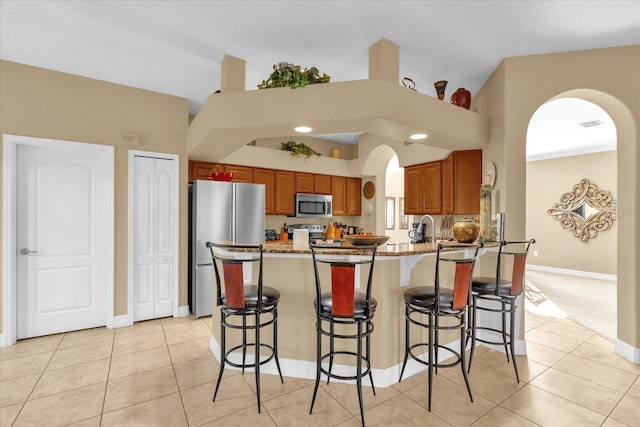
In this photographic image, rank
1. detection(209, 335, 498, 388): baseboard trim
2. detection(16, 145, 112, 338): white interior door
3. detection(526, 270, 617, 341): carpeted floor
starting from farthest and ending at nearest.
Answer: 1. detection(526, 270, 617, 341): carpeted floor
2. detection(16, 145, 112, 338): white interior door
3. detection(209, 335, 498, 388): baseboard trim

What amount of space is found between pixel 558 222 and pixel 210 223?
25.2 feet

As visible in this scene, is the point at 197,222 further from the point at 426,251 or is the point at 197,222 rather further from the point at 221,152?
the point at 426,251

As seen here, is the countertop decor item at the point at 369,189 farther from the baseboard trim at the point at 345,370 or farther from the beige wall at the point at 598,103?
the baseboard trim at the point at 345,370

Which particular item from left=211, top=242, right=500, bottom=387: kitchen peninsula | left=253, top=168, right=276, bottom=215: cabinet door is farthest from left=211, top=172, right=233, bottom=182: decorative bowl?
left=211, top=242, right=500, bottom=387: kitchen peninsula

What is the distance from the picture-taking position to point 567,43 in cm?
283

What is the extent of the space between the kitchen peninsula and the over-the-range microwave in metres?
2.79

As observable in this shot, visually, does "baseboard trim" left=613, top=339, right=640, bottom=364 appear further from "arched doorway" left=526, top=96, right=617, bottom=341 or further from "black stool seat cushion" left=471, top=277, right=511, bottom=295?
"black stool seat cushion" left=471, top=277, right=511, bottom=295

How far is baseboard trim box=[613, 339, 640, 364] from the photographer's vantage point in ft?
9.19

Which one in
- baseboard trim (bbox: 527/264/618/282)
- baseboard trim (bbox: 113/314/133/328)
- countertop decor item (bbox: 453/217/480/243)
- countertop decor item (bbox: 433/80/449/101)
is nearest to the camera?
countertop decor item (bbox: 453/217/480/243)

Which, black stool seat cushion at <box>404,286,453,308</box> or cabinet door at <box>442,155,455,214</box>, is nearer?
black stool seat cushion at <box>404,286,453,308</box>

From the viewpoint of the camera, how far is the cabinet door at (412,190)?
4.77 m

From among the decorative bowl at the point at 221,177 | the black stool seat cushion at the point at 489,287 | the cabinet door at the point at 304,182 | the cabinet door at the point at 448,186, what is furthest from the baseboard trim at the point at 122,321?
the cabinet door at the point at 448,186

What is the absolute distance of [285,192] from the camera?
5.33 m

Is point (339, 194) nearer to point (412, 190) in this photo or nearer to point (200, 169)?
point (412, 190)
